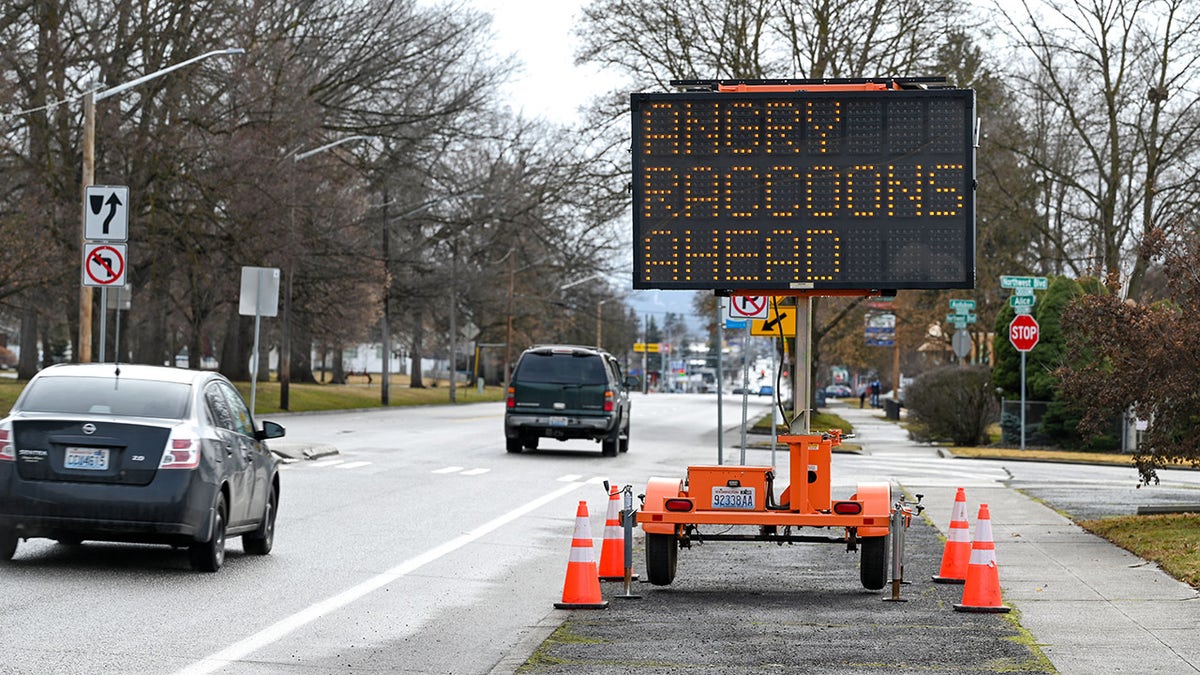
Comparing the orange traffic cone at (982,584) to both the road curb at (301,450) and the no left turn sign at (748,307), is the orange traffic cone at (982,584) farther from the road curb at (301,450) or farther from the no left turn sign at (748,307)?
the road curb at (301,450)

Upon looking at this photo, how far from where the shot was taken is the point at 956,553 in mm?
13125

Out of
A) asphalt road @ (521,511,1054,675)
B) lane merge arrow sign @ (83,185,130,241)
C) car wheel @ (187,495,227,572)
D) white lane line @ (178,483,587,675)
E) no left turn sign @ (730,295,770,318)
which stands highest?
lane merge arrow sign @ (83,185,130,241)

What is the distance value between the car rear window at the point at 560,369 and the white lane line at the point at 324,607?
543 inches

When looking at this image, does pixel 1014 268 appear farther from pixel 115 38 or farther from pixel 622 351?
pixel 622 351

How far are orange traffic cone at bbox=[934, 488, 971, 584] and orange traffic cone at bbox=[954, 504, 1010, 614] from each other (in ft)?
4.87

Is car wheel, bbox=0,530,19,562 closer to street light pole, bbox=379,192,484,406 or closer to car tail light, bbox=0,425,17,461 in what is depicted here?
car tail light, bbox=0,425,17,461

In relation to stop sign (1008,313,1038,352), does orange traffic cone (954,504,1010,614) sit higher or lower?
lower

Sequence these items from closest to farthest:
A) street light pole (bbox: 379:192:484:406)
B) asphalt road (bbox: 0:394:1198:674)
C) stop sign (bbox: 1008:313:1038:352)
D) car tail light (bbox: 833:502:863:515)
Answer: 1. asphalt road (bbox: 0:394:1198:674)
2. car tail light (bbox: 833:502:863:515)
3. stop sign (bbox: 1008:313:1038:352)
4. street light pole (bbox: 379:192:484:406)

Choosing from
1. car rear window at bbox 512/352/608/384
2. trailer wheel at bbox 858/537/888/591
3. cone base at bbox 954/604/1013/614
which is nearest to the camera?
cone base at bbox 954/604/1013/614

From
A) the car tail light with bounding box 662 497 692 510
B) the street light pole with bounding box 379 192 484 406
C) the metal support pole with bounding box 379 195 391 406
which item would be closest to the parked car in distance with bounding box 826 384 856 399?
the street light pole with bounding box 379 192 484 406

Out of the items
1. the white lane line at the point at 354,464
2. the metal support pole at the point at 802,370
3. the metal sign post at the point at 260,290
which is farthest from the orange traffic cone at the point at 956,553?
the metal sign post at the point at 260,290

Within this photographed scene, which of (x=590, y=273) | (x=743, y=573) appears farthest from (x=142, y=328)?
(x=743, y=573)

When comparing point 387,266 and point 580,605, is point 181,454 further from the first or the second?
point 387,266

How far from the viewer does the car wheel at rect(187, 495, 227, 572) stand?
1299 cm
